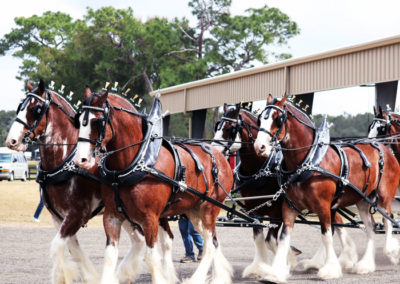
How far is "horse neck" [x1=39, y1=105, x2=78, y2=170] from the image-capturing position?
6734mm

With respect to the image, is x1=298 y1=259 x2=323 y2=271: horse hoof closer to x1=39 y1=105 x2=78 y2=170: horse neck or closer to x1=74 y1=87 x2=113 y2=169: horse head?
x1=39 y1=105 x2=78 y2=170: horse neck

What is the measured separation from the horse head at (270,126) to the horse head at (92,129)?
1.99 meters

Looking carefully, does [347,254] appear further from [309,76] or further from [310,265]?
[309,76]

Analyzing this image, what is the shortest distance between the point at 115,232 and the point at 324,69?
33.1 feet

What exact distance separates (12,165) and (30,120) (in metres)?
33.4

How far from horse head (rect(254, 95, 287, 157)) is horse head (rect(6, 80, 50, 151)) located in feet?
7.95

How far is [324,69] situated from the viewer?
15109mm

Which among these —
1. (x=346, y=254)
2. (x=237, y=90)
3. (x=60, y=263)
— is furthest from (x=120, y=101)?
(x=237, y=90)

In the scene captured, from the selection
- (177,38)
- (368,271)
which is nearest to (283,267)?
(368,271)

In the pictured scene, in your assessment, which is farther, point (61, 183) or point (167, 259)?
point (167, 259)

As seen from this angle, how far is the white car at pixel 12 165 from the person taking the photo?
37906 millimetres

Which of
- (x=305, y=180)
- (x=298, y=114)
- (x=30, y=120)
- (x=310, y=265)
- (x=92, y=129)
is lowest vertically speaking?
(x=310, y=265)

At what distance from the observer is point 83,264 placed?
6680 millimetres

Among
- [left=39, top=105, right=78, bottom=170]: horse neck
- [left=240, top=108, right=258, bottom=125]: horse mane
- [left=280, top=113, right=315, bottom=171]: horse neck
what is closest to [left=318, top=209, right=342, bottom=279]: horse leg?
[left=280, top=113, right=315, bottom=171]: horse neck
